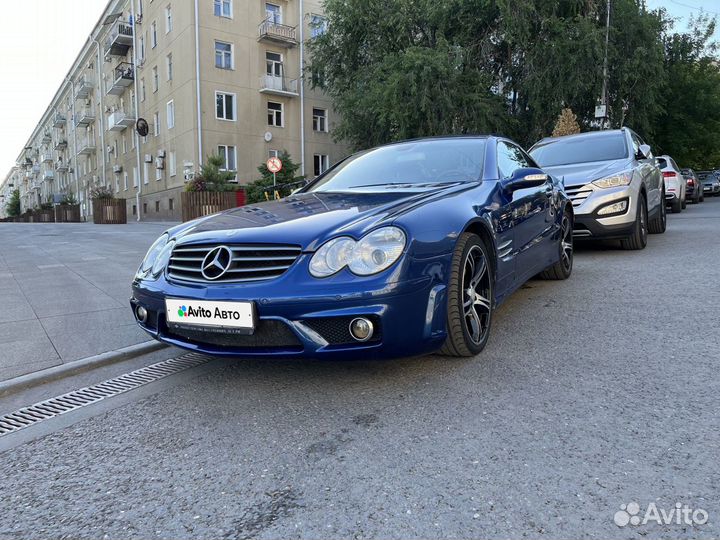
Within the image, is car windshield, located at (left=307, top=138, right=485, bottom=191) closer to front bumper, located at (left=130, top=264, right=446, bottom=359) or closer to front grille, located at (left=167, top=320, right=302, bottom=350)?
front bumper, located at (left=130, top=264, right=446, bottom=359)

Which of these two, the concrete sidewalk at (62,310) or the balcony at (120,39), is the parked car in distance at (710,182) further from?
the balcony at (120,39)

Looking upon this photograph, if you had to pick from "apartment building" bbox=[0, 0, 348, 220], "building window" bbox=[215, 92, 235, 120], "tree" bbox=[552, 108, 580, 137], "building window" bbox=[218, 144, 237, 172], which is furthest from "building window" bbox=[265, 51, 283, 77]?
"tree" bbox=[552, 108, 580, 137]

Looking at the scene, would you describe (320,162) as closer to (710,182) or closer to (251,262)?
(710,182)

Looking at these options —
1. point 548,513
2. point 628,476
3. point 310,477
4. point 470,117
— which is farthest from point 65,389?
point 470,117

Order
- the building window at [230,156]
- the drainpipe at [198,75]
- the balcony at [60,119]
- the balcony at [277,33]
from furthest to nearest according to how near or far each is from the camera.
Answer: the balcony at [60,119], the balcony at [277,33], the building window at [230,156], the drainpipe at [198,75]

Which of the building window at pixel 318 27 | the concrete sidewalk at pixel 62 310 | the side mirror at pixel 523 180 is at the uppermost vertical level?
the building window at pixel 318 27

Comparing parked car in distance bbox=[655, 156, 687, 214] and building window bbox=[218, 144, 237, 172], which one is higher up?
building window bbox=[218, 144, 237, 172]

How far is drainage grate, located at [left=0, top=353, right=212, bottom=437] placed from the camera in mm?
2816

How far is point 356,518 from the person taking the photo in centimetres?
179

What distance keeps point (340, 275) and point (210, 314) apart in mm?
683

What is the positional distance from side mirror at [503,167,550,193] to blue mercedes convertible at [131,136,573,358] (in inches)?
10.7

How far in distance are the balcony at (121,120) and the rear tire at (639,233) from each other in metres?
33.2

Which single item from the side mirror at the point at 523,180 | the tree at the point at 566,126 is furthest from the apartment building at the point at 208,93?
the side mirror at the point at 523,180

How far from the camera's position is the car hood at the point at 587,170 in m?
6.98
